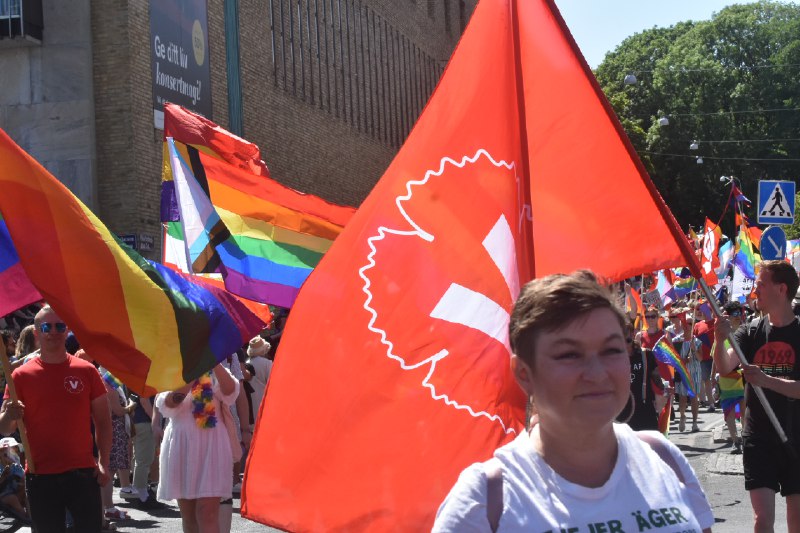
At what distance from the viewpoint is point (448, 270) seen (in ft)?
14.4

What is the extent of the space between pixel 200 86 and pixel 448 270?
23.7 m

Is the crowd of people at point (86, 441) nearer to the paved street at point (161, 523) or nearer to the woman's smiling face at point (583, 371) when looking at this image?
the paved street at point (161, 523)

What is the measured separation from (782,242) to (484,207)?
40.5 feet

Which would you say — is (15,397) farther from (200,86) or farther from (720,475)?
(200,86)

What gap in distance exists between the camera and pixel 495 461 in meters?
2.38

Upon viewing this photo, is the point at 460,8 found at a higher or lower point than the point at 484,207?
higher

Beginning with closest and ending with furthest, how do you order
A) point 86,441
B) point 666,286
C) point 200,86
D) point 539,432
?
1. point 539,432
2. point 86,441
3. point 200,86
4. point 666,286

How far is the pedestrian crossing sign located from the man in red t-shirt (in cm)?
1121

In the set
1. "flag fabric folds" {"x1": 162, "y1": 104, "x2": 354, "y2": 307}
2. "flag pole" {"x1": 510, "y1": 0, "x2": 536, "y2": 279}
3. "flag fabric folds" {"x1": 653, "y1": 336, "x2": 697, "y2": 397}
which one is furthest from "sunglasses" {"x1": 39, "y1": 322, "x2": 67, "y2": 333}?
"flag fabric folds" {"x1": 653, "y1": 336, "x2": 697, "y2": 397}

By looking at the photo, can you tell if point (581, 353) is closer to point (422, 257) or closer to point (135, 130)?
point (422, 257)

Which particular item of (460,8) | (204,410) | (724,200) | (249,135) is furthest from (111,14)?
(724,200)

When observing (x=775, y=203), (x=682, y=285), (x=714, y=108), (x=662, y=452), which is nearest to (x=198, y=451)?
(x=662, y=452)

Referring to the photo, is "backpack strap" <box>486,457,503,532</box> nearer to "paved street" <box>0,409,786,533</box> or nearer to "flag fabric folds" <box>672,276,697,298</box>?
"paved street" <box>0,409,786,533</box>

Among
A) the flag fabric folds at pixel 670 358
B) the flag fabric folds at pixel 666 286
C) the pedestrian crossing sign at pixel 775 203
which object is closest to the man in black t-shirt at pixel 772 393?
the pedestrian crossing sign at pixel 775 203
